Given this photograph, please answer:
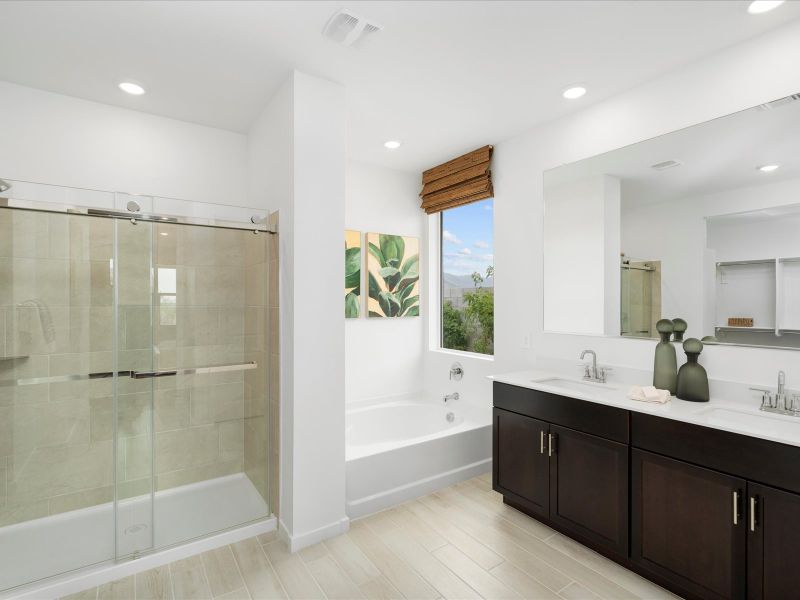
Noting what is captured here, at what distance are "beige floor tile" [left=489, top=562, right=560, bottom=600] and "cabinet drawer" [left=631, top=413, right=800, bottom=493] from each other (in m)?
0.80

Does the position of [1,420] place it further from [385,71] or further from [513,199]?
[513,199]

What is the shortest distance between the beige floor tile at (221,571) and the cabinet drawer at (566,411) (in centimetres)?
174

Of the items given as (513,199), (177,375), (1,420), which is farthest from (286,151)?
(1,420)

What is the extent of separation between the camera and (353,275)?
147 inches

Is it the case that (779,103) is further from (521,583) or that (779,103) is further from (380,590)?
(380,590)

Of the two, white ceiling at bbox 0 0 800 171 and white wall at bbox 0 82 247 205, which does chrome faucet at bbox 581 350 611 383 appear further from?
white wall at bbox 0 82 247 205

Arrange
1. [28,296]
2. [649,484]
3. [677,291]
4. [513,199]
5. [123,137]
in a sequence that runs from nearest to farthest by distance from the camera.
Answer: [649,484] < [28,296] < [677,291] < [123,137] < [513,199]

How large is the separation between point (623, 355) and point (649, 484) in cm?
81

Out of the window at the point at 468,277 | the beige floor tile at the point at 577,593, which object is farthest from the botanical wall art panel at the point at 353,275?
the beige floor tile at the point at 577,593

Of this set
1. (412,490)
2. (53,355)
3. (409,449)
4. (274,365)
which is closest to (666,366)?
(409,449)

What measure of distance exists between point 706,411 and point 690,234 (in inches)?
37.1

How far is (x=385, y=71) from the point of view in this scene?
90.0 inches

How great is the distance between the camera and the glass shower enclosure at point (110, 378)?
2.15 m

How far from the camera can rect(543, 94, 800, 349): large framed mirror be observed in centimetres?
199
